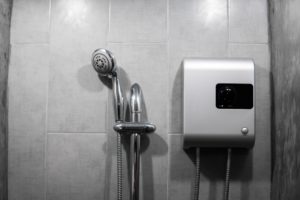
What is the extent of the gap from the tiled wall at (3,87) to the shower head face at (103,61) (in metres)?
0.38

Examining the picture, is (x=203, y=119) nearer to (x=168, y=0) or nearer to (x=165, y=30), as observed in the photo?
(x=165, y=30)

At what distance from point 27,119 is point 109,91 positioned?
0.35 meters

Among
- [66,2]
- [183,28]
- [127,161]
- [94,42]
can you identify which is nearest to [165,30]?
[183,28]

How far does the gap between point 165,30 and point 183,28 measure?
7 cm

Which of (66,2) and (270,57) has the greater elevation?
(66,2)

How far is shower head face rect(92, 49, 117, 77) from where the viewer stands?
97 centimetres

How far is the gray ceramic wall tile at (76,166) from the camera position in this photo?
1.05m

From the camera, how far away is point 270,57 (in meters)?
1.05

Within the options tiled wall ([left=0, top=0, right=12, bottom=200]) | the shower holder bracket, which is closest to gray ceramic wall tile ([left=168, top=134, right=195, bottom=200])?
the shower holder bracket

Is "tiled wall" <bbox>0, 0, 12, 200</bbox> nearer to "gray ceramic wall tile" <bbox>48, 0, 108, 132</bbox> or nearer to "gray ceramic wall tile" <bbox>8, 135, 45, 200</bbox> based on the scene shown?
"gray ceramic wall tile" <bbox>8, 135, 45, 200</bbox>

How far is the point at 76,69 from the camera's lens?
1078mm

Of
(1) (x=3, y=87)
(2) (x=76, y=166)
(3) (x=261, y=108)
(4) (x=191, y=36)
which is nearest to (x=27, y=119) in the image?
(1) (x=3, y=87)

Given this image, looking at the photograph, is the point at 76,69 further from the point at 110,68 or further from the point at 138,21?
the point at 138,21

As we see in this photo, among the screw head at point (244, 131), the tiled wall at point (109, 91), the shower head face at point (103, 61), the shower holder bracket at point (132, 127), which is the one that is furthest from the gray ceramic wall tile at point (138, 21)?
the screw head at point (244, 131)
